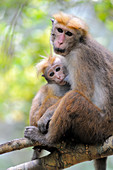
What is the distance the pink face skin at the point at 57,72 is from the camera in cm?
613

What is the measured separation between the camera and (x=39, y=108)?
589 cm

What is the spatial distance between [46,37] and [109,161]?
226 inches

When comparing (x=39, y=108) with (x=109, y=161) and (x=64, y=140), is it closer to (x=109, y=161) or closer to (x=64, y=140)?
(x=64, y=140)

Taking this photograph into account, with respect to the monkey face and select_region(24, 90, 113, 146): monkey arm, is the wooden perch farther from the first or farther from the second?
the monkey face

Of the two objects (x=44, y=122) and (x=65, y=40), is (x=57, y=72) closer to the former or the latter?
(x=65, y=40)

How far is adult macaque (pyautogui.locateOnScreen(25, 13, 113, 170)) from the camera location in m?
4.95

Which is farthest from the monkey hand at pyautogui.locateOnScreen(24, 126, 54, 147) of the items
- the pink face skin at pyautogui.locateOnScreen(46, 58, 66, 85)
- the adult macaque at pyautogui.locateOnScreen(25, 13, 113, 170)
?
the pink face skin at pyautogui.locateOnScreen(46, 58, 66, 85)

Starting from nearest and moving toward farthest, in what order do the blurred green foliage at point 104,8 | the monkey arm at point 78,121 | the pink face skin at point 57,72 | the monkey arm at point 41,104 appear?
the monkey arm at point 78,121
the monkey arm at point 41,104
the pink face skin at point 57,72
the blurred green foliage at point 104,8

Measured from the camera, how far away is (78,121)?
4934 millimetres

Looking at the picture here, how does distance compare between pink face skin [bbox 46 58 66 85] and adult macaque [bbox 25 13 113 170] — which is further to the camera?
pink face skin [bbox 46 58 66 85]

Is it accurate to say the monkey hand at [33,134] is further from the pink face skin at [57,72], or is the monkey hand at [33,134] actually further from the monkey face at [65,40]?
the monkey face at [65,40]

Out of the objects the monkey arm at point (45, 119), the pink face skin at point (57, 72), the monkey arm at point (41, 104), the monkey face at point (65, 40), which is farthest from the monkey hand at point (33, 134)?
the monkey face at point (65, 40)

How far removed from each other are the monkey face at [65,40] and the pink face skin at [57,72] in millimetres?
761

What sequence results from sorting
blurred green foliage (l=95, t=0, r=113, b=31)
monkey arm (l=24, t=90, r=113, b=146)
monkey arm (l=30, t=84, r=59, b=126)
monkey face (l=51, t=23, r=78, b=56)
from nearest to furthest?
monkey arm (l=24, t=90, r=113, b=146)
monkey face (l=51, t=23, r=78, b=56)
monkey arm (l=30, t=84, r=59, b=126)
blurred green foliage (l=95, t=0, r=113, b=31)
